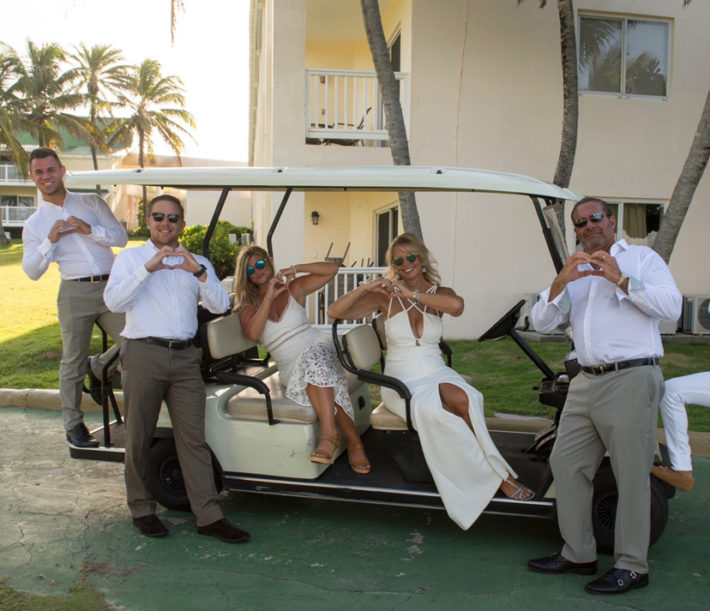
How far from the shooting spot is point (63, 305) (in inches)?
171

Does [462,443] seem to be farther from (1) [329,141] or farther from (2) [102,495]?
(1) [329,141]

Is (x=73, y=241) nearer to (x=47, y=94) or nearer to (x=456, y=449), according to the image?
(x=456, y=449)

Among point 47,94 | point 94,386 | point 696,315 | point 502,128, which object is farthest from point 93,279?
point 47,94

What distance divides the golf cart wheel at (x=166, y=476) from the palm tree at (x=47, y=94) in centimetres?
3113

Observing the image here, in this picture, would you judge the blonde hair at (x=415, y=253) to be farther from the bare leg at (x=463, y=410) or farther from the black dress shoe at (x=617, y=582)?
the black dress shoe at (x=617, y=582)

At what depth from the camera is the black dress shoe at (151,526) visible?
12.2ft

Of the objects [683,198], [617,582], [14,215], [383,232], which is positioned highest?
[14,215]

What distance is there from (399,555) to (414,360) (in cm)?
106

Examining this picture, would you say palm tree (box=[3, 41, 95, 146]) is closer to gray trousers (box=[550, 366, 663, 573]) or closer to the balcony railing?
the balcony railing

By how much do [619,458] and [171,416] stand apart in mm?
2249

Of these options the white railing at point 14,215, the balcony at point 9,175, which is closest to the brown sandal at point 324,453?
the white railing at point 14,215

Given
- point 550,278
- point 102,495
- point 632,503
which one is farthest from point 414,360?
point 550,278

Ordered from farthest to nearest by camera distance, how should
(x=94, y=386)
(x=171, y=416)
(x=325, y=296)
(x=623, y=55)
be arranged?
(x=623, y=55), (x=325, y=296), (x=94, y=386), (x=171, y=416)

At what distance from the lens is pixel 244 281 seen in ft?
13.9
